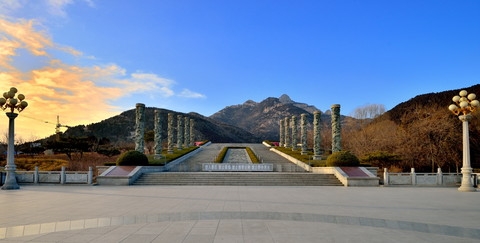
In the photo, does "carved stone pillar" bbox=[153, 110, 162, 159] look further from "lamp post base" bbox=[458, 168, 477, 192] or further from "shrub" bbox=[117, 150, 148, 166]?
"lamp post base" bbox=[458, 168, 477, 192]

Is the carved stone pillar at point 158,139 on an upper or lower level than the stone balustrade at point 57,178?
upper

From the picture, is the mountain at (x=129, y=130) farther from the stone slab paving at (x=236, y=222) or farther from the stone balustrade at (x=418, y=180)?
the stone slab paving at (x=236, y=222)

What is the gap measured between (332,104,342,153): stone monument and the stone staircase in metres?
6.54

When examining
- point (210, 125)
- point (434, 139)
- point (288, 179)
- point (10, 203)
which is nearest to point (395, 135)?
point (434, 139)

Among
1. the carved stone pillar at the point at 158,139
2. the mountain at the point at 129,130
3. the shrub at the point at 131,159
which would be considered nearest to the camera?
the shrub at the point at 131,159

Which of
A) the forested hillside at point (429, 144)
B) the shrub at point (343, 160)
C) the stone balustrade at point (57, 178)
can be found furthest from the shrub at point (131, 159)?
the forested hillside at point (429, 144)

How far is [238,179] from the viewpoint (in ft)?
71.4

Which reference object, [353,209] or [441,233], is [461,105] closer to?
[353,209]

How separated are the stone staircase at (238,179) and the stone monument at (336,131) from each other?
6536 mm

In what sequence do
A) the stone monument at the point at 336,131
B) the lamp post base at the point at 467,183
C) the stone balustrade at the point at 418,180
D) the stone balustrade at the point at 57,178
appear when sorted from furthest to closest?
the stone monument at the point at 336,131, the stone balustrade at the point at 418,180, the stone balustrade at the point at 57,178, the lamp post base at the point at 467,183

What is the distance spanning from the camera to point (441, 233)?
7805 millimetres

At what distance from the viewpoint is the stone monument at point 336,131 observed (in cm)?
2839

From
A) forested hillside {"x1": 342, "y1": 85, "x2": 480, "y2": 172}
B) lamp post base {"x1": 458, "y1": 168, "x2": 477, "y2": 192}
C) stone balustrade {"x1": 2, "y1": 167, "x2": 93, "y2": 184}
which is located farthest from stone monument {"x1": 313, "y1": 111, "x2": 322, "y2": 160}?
stone balustrade {"x1": 2, "y1": 167, "x2": 93, "y2": 184}

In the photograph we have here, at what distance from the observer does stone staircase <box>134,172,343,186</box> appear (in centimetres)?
2103
